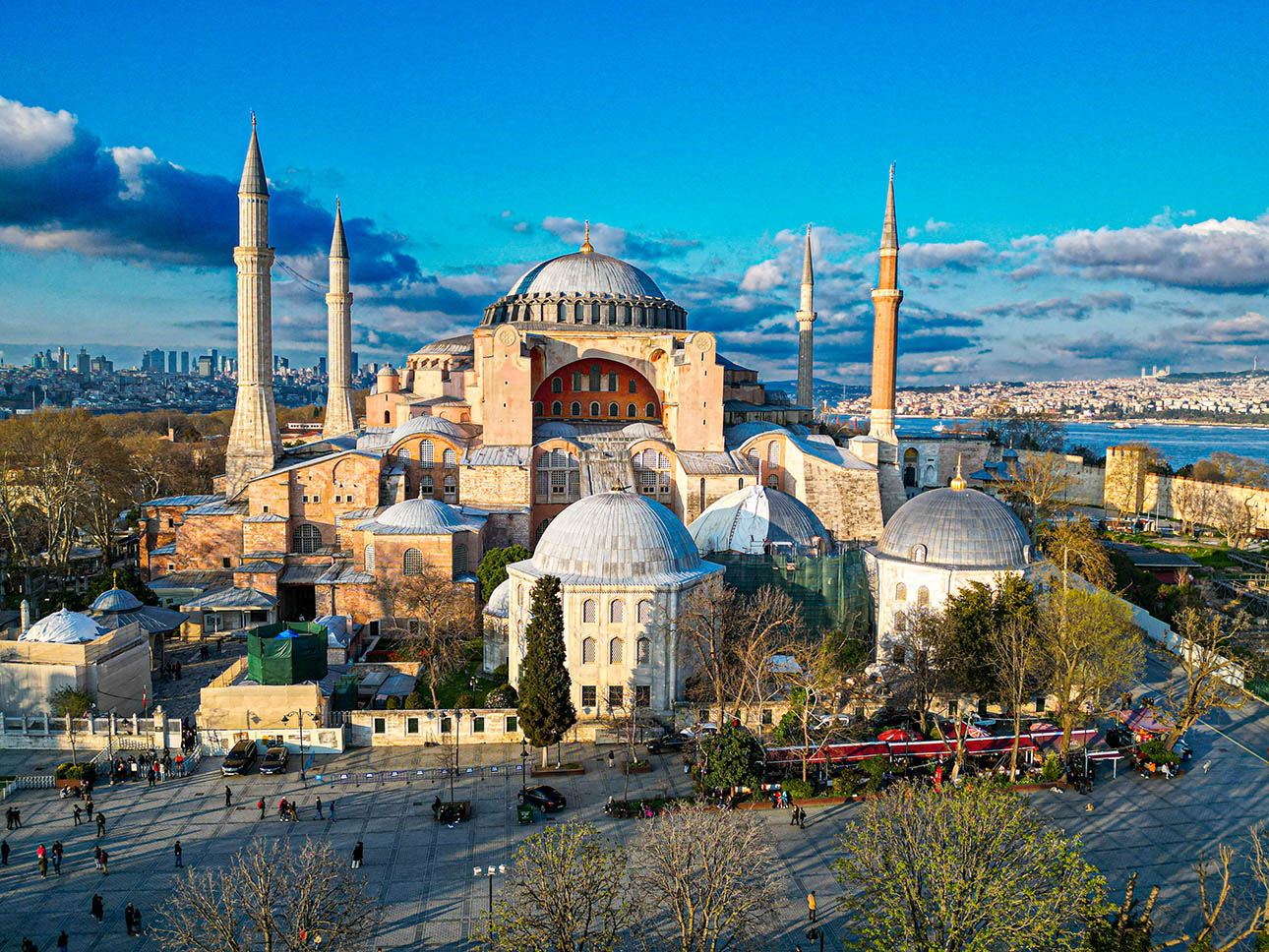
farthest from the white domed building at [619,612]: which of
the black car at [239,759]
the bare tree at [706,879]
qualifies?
the bare tree at [706,879]

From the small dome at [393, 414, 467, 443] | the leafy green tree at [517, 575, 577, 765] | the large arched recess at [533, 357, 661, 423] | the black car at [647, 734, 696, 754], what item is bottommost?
the black car at [647, 734, 696, 754]

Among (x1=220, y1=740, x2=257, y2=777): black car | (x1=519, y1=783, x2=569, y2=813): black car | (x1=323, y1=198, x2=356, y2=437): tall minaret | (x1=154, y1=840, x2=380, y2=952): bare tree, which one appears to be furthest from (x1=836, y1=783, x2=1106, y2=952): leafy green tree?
(x1=323, y1=198, x2=356, y2=437): tall minaret

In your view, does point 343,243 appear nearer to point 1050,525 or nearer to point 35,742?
point 35,742

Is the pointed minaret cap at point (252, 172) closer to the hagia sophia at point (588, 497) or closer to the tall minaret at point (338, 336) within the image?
the hagia sophia at point (588, 497)

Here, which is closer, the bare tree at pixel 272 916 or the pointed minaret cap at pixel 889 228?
the bare tree at pixel 272 916

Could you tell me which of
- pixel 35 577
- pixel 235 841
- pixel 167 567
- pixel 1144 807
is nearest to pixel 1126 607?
pixel 1144 807

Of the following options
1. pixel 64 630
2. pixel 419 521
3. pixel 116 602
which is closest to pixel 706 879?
Answer: pixel 64 630

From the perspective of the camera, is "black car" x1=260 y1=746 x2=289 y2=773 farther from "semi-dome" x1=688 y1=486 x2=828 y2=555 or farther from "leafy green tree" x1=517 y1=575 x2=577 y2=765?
"semi-dome" x1=688 y1=486 x2=828 y2=555

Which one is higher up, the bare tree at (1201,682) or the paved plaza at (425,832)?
the bare tree at (1201,682)
